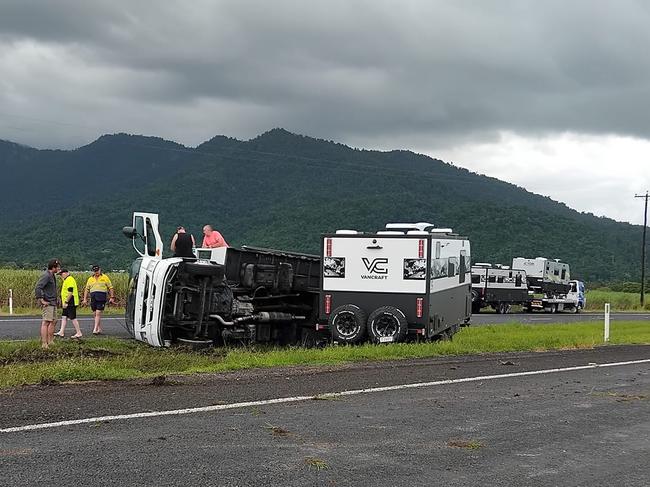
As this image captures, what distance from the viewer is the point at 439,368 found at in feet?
39.9

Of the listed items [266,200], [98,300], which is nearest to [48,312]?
[98,300]

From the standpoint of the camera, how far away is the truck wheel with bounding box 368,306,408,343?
50.8 ft

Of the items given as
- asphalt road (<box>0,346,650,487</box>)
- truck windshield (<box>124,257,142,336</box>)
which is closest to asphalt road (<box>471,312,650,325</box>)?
truck windshield (<box>124,257,142,336</box>)

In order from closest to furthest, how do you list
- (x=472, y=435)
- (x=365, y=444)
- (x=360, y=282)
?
(x=365, y=444) < (x=472, y=435) < (x=360, y=282)

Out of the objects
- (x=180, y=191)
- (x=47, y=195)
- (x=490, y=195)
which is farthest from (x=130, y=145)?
(x=490, y=195)

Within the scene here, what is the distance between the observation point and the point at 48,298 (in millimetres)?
14828

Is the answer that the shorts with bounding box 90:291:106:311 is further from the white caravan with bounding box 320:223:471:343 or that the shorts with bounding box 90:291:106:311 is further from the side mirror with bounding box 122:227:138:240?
the white caravan with bounding box 320:223:471:343

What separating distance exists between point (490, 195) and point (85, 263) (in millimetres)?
83429

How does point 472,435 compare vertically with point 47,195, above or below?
below

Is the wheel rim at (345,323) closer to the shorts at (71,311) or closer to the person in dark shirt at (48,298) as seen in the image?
the person in dark shirt at (48,298)

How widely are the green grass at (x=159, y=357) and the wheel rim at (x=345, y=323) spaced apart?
3.09ft

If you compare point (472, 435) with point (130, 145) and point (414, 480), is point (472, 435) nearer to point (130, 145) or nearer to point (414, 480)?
point (414, 480)

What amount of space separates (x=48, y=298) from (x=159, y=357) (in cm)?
317

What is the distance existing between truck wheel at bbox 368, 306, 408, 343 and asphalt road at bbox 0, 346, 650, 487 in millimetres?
4432
